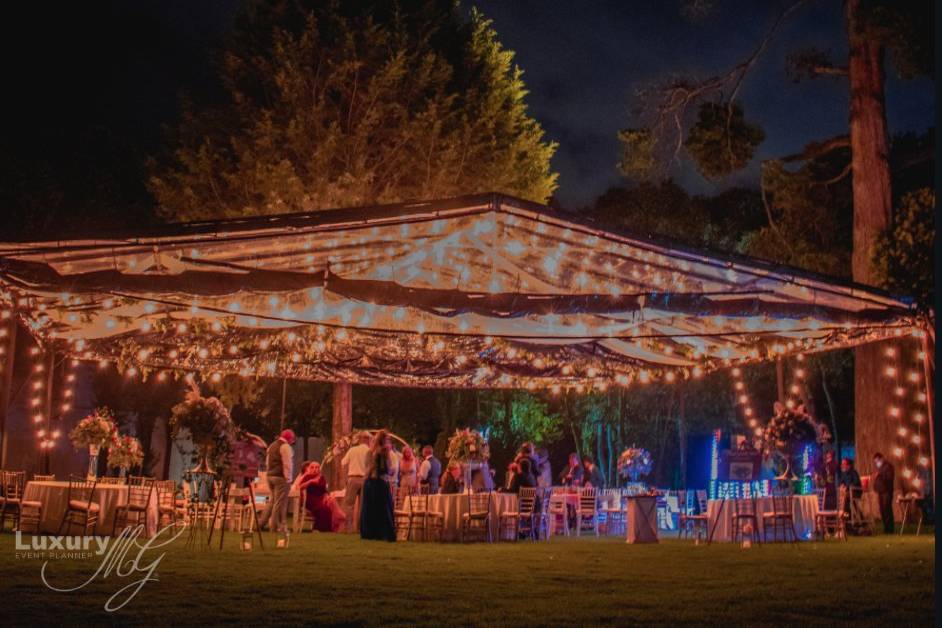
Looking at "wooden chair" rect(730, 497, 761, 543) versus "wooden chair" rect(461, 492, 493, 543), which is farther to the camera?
"wooden chair" rect(461, 492, 493, 543)

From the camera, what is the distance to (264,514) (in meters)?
15.7

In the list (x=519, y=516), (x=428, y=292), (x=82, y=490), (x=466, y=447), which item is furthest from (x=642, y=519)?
(x=82, y=490)

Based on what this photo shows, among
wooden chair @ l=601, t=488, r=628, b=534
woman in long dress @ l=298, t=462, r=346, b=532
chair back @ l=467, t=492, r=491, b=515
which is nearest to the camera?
chair back @ l=467, t=492, r=491, b=515

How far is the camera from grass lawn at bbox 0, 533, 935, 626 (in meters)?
6.47

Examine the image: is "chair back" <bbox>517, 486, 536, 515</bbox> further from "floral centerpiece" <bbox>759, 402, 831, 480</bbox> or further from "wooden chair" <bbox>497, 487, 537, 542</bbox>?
"floral centerpiece" <bbox>759, 402, 831, 480</bbox>

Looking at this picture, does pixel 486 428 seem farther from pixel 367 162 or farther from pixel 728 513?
pixel 728 513

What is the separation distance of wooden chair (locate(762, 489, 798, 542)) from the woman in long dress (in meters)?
7.20

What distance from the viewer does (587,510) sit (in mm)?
17578

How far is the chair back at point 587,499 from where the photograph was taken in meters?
17.8

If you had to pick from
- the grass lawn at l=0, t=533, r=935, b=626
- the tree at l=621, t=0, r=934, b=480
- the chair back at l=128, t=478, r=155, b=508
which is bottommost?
the grass lawn at l=0, t=533, r=935, b=626

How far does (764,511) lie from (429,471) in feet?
20.6

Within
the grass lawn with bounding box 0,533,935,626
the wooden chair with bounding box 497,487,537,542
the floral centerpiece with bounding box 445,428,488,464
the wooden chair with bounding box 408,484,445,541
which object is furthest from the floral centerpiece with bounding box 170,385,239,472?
the floral centerpiece with bounding box 445,428,488,464

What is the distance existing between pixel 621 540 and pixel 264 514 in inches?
220

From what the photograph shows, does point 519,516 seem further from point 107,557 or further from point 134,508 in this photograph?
point 107,557
